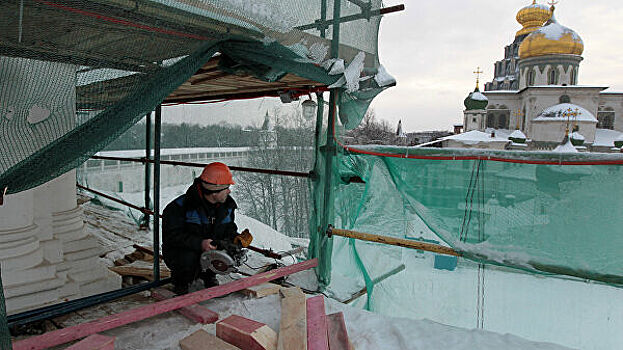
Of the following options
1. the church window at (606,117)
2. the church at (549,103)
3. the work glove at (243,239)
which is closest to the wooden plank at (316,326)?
the work glove at (243,239)

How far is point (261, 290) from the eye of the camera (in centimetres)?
350

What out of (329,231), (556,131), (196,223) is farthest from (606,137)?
(196,223)

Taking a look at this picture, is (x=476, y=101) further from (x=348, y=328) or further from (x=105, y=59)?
(x=105, y=59)

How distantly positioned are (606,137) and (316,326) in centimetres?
4565

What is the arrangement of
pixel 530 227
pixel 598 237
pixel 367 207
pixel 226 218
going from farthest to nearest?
pixel 367 207 < pixel 226 218 < pixel 530 227 < pixel 598 237

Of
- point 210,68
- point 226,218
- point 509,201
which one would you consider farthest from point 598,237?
point 210,68

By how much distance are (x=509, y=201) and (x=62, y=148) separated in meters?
3.11

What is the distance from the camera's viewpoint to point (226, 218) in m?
3.58

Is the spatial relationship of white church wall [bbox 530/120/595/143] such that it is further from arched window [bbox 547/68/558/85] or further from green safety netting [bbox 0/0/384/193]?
green safety netting [bbox 0/0/384/193]

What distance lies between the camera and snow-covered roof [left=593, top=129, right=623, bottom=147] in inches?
1405

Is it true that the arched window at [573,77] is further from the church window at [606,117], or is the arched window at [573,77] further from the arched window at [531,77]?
the church window at [606,117]

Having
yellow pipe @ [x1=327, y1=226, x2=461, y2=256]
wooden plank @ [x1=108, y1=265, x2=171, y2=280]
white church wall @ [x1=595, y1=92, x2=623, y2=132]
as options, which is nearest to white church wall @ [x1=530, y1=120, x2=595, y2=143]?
white church wall @ [x1=595, y1=92, x2=623, y2=132]

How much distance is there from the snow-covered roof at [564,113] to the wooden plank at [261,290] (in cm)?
3902

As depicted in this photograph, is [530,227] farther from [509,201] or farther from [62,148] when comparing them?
[62,148]
